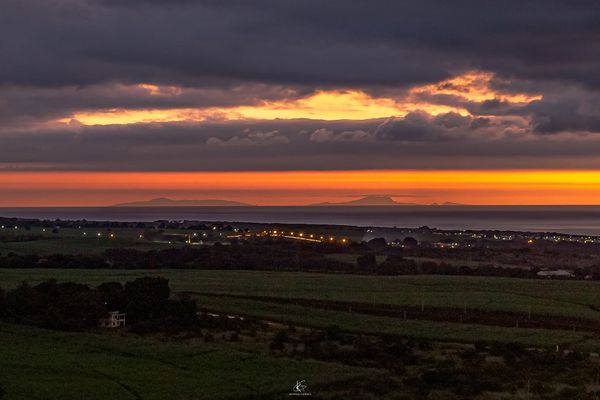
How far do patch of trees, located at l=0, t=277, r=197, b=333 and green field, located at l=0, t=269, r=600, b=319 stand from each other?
13.2 m

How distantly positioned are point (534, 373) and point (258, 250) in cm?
8750

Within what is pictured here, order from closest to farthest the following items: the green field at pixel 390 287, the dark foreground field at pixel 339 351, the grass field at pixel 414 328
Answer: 1. the dark foreground field at pixel 339 351
2. the grass field at pixel 414 328
3. the green field at pixel 390 287

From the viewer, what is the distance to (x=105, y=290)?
5581cm

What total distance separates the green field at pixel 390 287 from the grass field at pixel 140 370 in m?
25.0

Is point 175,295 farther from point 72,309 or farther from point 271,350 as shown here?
point 271,350

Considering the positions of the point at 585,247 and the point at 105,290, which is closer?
the point at 105,290

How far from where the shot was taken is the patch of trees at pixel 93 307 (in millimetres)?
47062

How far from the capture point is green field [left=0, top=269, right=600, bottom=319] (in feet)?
204

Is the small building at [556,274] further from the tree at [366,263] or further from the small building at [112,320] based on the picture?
the small building at [112,320]

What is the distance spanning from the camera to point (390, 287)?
72750 mm

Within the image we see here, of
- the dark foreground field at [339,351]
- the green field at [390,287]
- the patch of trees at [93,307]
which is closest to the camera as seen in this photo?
the dark foreground field at [339,351]

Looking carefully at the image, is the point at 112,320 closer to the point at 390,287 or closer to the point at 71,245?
the point at 390,287

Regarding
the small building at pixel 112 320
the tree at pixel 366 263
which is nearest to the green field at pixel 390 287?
the small building at pixel 112 320

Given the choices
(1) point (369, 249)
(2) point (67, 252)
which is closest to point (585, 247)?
(1) point (369, 249)
